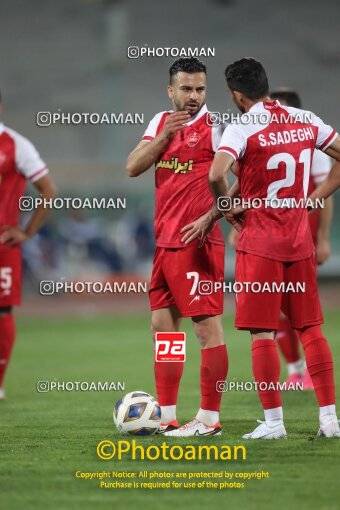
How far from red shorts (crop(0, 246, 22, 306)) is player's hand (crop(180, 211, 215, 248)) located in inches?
99.3

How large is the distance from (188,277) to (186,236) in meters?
0.26

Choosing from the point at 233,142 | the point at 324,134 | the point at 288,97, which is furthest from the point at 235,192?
the point at 288,97

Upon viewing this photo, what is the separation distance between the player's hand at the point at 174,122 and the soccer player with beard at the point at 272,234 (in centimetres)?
34

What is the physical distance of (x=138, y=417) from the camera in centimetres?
579

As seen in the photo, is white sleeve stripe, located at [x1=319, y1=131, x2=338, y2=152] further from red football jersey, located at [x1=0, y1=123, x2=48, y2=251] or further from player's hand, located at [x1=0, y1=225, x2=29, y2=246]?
player's hand, located at [x1=0, y1=225, x2=29, y2=246]

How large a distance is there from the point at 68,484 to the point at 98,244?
59.0ft

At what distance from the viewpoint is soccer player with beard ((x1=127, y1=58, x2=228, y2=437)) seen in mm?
5852

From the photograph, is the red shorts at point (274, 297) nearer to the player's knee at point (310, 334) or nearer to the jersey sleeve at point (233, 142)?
the player's knee at point (310, 334)

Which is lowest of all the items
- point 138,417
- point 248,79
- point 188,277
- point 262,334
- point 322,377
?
point 138,417

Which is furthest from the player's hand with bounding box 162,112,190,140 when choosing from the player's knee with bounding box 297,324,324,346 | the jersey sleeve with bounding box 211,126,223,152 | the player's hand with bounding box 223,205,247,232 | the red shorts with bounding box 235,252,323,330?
the player's knee with bounding box 297,324,324,346

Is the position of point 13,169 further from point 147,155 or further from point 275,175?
point 275,175

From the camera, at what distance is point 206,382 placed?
5.88m

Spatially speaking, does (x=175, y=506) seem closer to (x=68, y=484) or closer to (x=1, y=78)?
(x=68, y=484)

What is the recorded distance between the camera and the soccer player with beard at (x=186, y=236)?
585 cm
